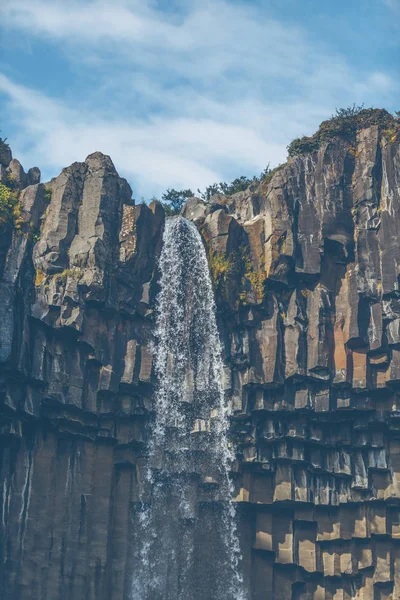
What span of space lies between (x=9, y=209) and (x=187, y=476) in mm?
14883

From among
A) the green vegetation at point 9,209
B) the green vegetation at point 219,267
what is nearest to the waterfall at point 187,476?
the green vegetation at point 219,267

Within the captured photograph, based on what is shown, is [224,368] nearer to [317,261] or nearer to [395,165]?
[317,261]

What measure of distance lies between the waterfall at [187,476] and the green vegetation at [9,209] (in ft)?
24.9

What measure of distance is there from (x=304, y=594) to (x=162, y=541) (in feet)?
23.1

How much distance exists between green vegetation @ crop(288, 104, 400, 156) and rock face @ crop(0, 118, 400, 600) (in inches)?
75.0

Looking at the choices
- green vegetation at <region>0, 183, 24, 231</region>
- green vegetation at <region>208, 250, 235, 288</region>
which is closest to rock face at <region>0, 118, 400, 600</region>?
green vegetation at <region>208, 250, 235, 288</region>

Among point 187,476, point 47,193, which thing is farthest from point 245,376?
point 47,193

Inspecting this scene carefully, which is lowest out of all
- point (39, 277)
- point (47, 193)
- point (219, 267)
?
point (39, 277)

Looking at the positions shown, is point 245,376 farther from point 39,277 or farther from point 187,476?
point 39,277

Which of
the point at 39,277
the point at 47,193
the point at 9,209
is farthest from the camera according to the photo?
the point at 47,193

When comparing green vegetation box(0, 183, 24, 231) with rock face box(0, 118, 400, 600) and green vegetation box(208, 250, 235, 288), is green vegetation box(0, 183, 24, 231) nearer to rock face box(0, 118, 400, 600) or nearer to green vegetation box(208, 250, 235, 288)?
rock face box(0, 118, 400, 600)

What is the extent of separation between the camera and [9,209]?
50875mm

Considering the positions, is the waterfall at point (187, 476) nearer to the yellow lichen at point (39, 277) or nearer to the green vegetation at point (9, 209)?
the yellow lichen at point (39, 277)

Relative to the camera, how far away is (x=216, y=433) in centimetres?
5112
